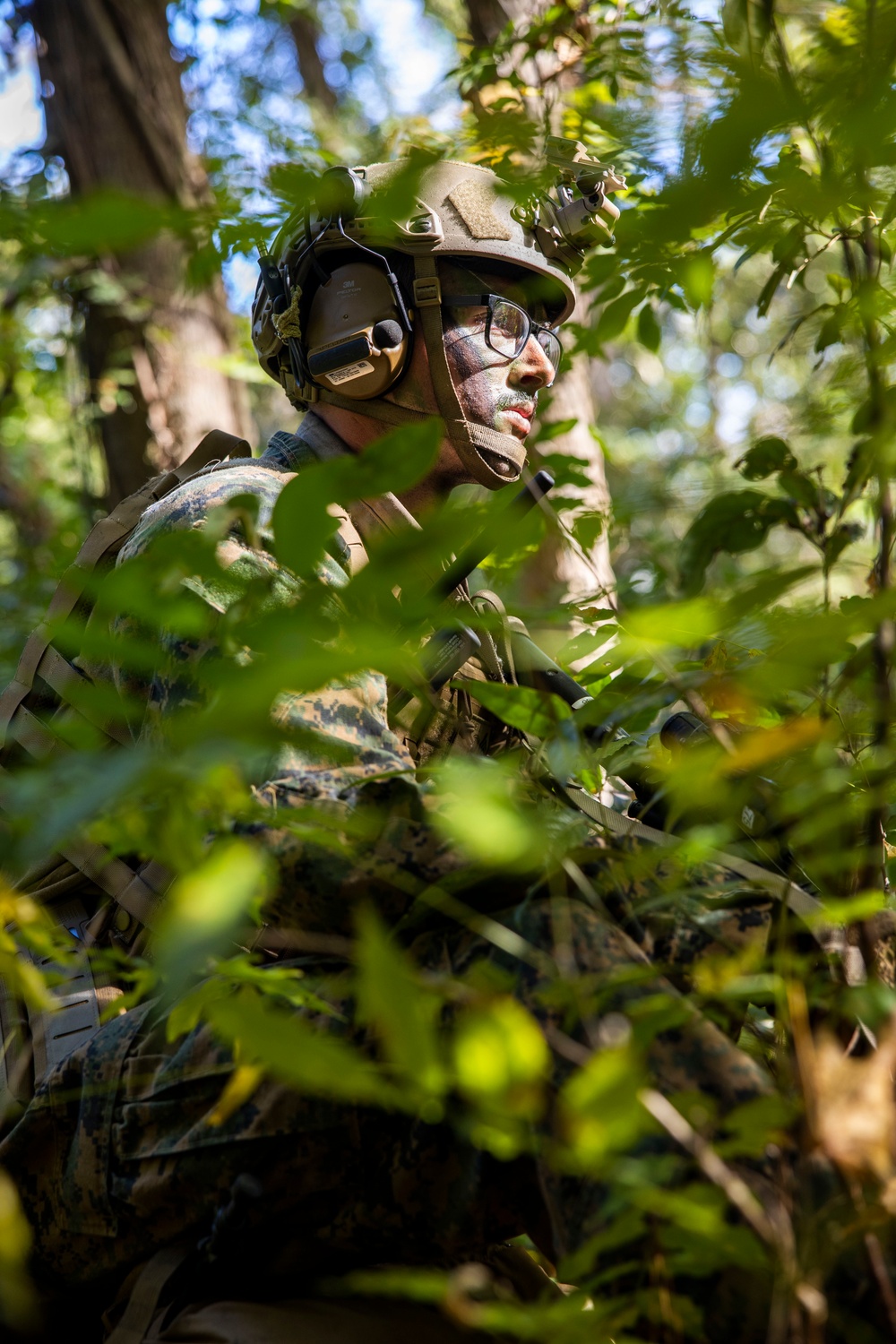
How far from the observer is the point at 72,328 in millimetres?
5566

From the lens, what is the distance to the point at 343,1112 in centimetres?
164

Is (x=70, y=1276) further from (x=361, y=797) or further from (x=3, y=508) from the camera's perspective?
(x=3, y=508)

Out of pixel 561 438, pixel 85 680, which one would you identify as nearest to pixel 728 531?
pixel 85 680

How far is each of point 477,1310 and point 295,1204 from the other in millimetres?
934

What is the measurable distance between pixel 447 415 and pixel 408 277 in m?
0.38

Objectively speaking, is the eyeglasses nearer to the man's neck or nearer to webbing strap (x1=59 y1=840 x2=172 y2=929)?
the man's neck

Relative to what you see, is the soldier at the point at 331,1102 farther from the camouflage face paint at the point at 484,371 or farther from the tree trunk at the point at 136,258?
the tree trunk at the point at 136,258

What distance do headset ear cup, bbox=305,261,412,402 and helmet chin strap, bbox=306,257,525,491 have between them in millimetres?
47

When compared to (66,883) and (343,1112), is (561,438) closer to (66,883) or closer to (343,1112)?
(66,883)

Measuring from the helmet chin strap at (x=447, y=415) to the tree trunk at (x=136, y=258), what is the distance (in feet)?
8.30

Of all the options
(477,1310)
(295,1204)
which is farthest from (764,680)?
(295,1204)

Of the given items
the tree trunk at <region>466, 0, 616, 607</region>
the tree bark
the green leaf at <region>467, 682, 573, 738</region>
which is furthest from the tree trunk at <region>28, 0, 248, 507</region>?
the tree bark

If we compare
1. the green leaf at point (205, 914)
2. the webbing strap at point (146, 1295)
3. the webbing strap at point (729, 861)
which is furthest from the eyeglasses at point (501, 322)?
the green leaf at point (205, 914)

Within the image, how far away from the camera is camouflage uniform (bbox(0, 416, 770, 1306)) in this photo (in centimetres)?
144
